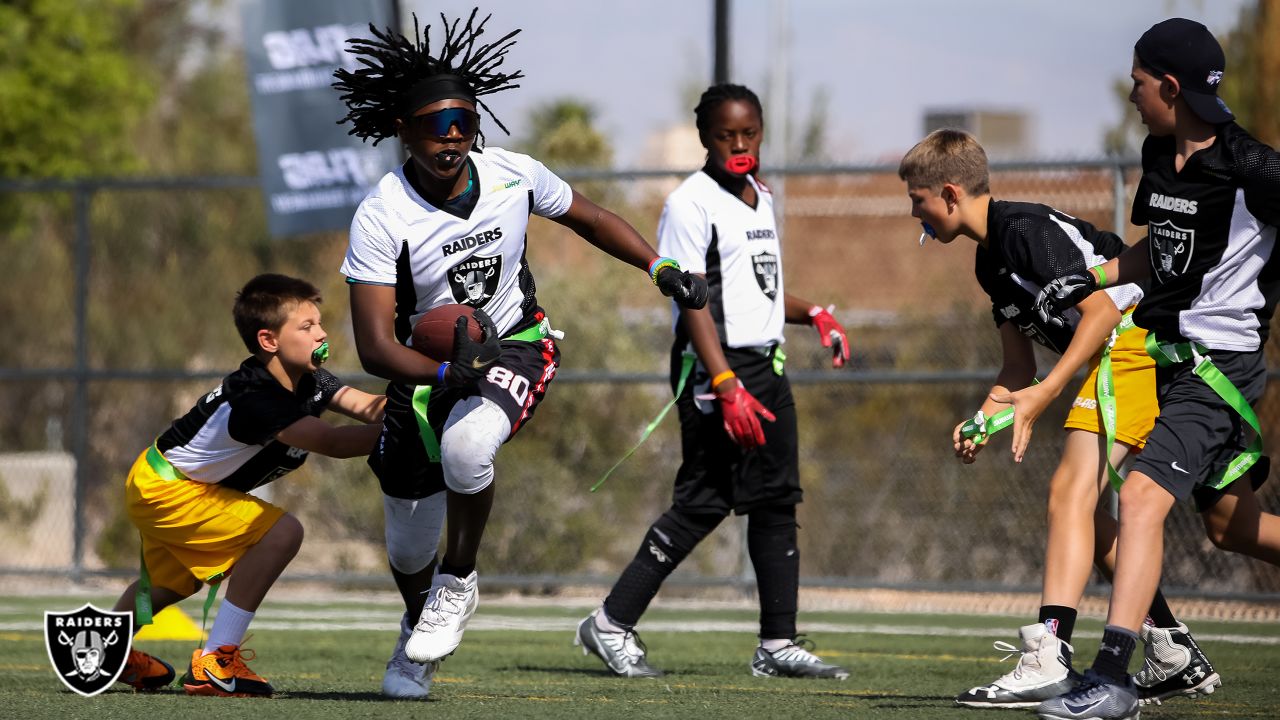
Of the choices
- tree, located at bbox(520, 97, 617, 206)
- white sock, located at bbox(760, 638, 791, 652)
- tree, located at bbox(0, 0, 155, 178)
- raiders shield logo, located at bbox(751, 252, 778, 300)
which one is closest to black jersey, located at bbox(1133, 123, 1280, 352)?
raiders shield logo, located at bbox(751, 252, 778, 300)

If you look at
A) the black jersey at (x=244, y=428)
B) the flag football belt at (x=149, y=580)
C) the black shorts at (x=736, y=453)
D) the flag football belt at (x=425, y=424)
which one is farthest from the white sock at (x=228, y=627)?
the black shorts at (x=736, y=453)

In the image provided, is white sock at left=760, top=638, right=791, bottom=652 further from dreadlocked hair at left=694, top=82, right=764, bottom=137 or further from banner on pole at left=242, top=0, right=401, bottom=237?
banner on pole at left=242, top=0, right=401, bottom=237

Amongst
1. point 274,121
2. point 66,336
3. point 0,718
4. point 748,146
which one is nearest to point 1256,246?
point 748,146

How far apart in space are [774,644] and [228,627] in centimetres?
210

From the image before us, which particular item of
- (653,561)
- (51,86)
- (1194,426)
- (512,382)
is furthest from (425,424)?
(51,86)

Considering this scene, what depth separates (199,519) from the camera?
5.87m

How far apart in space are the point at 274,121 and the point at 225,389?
522cm

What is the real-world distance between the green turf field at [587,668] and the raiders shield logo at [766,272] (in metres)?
1.56

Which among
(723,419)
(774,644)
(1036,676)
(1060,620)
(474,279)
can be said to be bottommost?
(774,644)

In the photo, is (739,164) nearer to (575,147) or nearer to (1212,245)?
(1212,245)

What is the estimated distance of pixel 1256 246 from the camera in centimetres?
486

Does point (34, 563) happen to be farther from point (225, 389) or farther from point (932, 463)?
point (225, 389)

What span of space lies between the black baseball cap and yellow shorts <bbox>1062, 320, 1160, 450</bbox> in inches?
30.2

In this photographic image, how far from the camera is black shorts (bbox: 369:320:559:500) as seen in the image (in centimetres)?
519
